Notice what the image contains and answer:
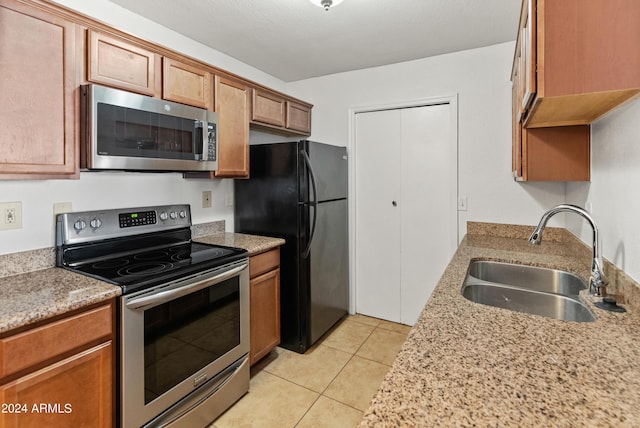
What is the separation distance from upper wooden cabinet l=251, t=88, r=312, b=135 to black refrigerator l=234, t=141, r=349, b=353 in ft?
0.80

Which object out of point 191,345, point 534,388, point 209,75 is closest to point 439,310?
point 534,388

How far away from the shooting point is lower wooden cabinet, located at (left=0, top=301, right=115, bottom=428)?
43.3 inches

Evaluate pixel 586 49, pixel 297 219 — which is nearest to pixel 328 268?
pixel 297 219

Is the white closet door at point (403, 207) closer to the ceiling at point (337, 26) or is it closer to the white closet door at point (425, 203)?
the white closet door at point (425, 203)

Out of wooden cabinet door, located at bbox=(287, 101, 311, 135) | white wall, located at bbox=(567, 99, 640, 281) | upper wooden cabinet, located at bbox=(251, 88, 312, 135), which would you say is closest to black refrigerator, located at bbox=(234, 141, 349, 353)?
upper wooden cabinet, located at bbox=(251, 88, 312, 135)

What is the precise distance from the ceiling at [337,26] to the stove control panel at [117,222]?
1.23 meters

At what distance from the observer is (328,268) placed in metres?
2.79

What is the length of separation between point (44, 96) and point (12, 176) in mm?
363

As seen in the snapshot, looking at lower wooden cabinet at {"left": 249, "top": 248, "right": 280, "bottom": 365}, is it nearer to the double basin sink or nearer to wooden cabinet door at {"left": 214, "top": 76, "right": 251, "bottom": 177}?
wooden cabinet door at {"left": 214, "top": 76, "right": 251, "bottom": 177}

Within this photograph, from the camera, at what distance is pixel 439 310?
3.69 feet

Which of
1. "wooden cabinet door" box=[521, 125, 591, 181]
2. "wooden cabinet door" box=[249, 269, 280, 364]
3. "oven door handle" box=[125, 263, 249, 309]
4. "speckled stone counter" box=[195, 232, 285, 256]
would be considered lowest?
"wooden cabinet door" box=[249, 269, 280, 364]

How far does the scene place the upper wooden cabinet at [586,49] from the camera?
90 cm

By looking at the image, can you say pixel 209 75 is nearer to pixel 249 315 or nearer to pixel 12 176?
pixel 12 176

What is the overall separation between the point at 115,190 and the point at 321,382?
5.76ft
